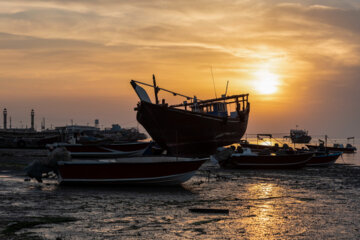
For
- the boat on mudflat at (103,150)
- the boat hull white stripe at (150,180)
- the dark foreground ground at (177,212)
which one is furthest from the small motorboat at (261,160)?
the boat on mudflat at (103,150)

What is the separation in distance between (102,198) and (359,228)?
7.79 meters

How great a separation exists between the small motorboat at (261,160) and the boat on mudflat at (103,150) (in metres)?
11.0

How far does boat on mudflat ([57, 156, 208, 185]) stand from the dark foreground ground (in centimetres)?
51

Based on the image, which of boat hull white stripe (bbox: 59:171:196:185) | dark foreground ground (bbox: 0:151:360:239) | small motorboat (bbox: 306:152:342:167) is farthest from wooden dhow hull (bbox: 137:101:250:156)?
dark foreground ground (bbox: 0:151:360:239)

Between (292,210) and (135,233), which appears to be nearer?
(135,233)

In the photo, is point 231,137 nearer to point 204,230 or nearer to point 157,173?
point 157,173

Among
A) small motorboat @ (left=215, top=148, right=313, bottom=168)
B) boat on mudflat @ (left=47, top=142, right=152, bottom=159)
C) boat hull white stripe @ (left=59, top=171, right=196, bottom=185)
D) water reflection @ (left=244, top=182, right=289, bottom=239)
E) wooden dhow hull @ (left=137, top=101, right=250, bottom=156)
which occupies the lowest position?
water reflection @ (left=244, top=182, right=289, bottom=239)

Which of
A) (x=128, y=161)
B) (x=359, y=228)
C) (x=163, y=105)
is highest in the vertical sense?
(x=163, y=105)

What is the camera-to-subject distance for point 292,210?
12547mm

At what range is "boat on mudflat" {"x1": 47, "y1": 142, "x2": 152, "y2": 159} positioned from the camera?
36000mm

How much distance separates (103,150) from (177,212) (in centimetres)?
2577

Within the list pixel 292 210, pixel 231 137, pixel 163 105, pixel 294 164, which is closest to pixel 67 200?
pixel 292 210

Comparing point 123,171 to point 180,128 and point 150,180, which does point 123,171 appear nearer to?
point 150,180

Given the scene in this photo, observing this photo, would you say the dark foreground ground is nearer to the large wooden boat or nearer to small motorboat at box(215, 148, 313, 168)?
small motorboat at box(215, 148, 313, 168)
